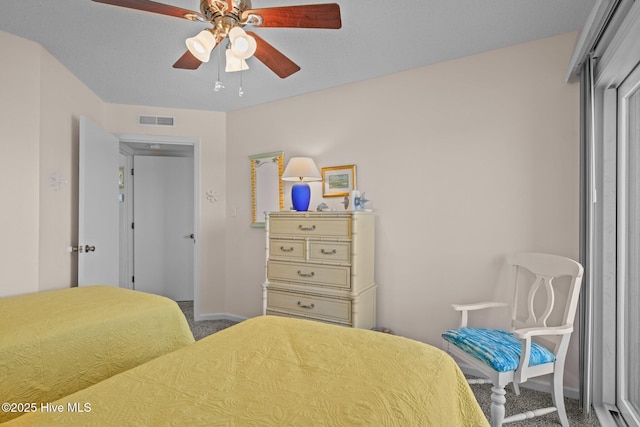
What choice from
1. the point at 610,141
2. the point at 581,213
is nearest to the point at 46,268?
the point at 581,213

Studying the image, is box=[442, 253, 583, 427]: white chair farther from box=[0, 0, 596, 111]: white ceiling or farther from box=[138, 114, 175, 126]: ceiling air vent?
box=[138, 114, 175, 126]: ceiling air vent

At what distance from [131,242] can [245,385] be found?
15.5 feet

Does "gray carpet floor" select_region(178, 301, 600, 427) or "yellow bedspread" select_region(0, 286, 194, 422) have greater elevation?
"yellow bedspread" select_region(0, 286, 194, 422)

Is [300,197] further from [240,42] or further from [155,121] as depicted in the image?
[155,121]

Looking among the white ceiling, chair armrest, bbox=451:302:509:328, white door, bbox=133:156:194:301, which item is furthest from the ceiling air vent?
chair armrest, bbox=451:302:509:328

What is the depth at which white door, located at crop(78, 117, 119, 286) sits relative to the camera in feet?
9.77

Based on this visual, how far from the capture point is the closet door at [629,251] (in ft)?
6.26

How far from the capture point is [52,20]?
2.22m

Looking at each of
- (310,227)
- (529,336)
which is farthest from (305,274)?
(529,336)

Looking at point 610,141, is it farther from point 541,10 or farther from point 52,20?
point 52,20

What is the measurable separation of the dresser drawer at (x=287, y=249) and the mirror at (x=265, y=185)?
66cm

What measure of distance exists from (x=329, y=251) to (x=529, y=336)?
147cm

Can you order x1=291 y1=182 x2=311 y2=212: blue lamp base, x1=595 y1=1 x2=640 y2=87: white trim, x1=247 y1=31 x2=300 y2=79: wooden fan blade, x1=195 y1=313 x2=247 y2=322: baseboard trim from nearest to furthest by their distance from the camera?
x1=595 y1=1 x2=640 y2=87: white trim
x1=247 y1=31 x2=300 y2=79: wooden fan blade
x1=291 y1=182 x2=311 y2=212: blue lamp base
x1=195 y1=313 x2=247 y2=322: baseboard trim

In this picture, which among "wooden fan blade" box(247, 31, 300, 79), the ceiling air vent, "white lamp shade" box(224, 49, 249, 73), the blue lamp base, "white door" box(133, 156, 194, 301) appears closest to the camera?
"white lamp shade" box(224, 49, 249, 73)
